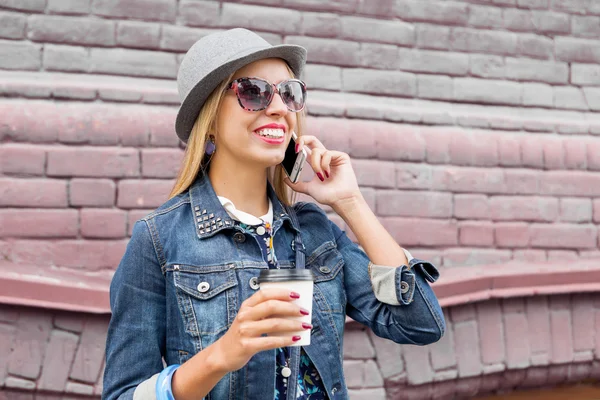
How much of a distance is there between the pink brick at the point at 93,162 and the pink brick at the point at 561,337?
7.27 ft

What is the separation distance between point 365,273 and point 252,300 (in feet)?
1.74

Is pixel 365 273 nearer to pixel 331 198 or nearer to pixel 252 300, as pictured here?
pixel 331 198

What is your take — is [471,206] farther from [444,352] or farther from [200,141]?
[200,141]

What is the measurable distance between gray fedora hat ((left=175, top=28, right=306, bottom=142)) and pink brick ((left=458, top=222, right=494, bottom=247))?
78.4 inches

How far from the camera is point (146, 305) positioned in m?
1.50

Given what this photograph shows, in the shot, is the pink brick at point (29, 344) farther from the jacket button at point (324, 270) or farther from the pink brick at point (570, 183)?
the pink brick at point (570, 183)

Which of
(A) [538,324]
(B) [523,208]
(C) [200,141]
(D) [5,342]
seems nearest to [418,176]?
(B) [523,208]

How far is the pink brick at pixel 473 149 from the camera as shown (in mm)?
3447

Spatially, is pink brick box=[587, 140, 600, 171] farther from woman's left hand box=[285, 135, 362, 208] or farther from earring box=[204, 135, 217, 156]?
earring box=[204, 135, 217, 156]

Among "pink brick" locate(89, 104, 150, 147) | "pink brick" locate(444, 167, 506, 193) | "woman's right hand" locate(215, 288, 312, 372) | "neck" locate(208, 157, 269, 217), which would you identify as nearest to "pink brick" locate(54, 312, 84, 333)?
"pink brick" locate(89, 104, 150, 147)

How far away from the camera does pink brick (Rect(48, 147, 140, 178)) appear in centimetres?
291

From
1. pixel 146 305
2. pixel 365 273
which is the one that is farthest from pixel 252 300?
pixel 365 273

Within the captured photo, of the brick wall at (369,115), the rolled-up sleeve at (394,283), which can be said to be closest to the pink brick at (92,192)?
the brick wall at (369,115)

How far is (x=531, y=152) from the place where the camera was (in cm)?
356
